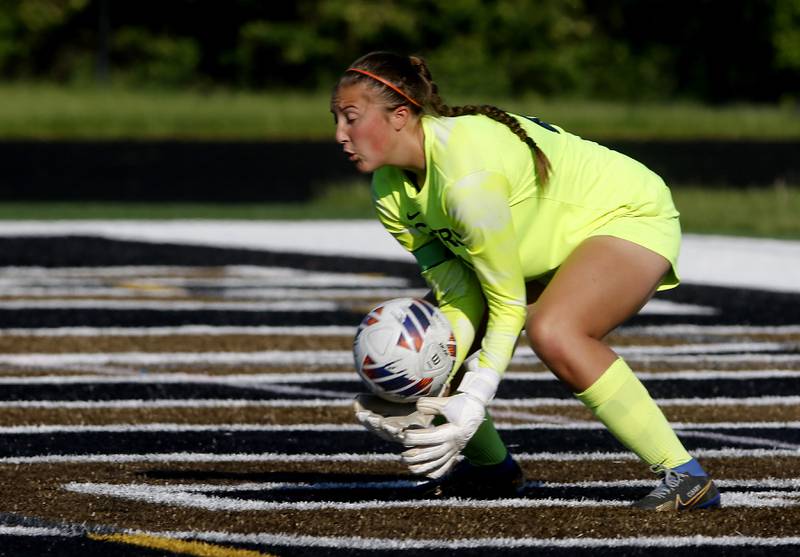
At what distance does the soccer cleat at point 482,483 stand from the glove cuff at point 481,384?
77cm

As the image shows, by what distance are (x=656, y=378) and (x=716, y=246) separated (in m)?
7.12

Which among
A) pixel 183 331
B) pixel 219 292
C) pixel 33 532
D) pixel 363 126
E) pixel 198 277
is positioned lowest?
pixel 198 277

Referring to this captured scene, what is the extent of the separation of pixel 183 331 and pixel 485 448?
5267 mm

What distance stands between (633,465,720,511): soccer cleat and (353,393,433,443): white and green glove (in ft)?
2.69

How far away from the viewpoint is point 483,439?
6199mm

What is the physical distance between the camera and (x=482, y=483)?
20.6ft

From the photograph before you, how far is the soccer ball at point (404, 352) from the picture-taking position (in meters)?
5.57

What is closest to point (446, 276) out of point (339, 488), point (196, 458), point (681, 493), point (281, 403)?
point (339, 488)

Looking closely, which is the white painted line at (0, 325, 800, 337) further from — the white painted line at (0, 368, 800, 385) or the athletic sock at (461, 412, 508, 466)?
the athletic sock at (461, 412, 508, 466)

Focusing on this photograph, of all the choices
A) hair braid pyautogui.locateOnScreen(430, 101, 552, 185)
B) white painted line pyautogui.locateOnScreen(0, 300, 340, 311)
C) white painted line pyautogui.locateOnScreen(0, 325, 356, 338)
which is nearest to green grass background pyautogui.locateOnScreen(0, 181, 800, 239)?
white painted line pyautogui.locateOnScreen(0, 300, 340, 311)

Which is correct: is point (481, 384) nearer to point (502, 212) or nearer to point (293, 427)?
point (502, 212)

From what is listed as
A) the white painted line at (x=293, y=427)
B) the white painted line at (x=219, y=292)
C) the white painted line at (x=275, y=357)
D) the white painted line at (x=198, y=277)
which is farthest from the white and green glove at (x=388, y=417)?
the white painted line at (x=198, y=277)

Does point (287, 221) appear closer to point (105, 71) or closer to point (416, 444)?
point (416, 444)

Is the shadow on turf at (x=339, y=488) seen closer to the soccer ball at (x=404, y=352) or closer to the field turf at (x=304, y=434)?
the field turf at (x=304, y=434)
